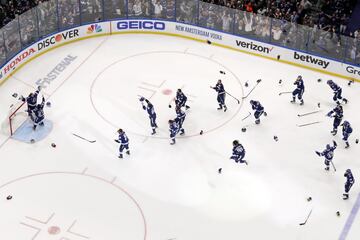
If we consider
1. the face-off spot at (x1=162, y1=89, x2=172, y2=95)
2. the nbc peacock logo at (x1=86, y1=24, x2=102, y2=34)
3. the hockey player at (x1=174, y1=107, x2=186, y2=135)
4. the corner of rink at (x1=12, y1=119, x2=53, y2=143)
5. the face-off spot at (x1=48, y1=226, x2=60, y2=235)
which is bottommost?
the face-off spot at (x1=48, y1=226, x2=60, y2=235)

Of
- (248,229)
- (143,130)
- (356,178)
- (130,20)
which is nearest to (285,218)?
(248,229)

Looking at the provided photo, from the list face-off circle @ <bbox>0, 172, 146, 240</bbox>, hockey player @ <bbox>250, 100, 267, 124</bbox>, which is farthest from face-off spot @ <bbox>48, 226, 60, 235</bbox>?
hockey player @ <bbox>250, 100, 267, 124</bbox>

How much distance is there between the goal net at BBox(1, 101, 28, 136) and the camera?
69.0 ft

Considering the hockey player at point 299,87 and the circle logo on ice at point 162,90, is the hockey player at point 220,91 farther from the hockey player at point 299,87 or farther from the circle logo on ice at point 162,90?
the hockey player at point 299,87

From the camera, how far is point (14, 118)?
70.3 feet

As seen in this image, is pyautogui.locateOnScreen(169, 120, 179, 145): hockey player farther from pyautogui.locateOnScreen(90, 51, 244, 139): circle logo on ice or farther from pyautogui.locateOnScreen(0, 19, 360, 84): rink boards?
pyautogui.locateOnScreen(0, 19, 360, 84): rink boards

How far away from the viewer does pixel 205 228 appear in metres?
18.2

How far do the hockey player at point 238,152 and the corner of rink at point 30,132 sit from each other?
5.42 m

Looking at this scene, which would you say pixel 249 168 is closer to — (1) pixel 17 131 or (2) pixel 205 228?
(2) pixel 205 228

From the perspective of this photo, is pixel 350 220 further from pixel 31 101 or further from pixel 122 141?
pixel 31 101

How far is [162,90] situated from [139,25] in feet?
11.8

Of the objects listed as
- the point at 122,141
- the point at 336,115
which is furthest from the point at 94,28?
the point at 336,115

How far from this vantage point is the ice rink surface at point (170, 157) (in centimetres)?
1831

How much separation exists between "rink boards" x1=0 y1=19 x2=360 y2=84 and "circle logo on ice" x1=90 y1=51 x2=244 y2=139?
982 millimetres
